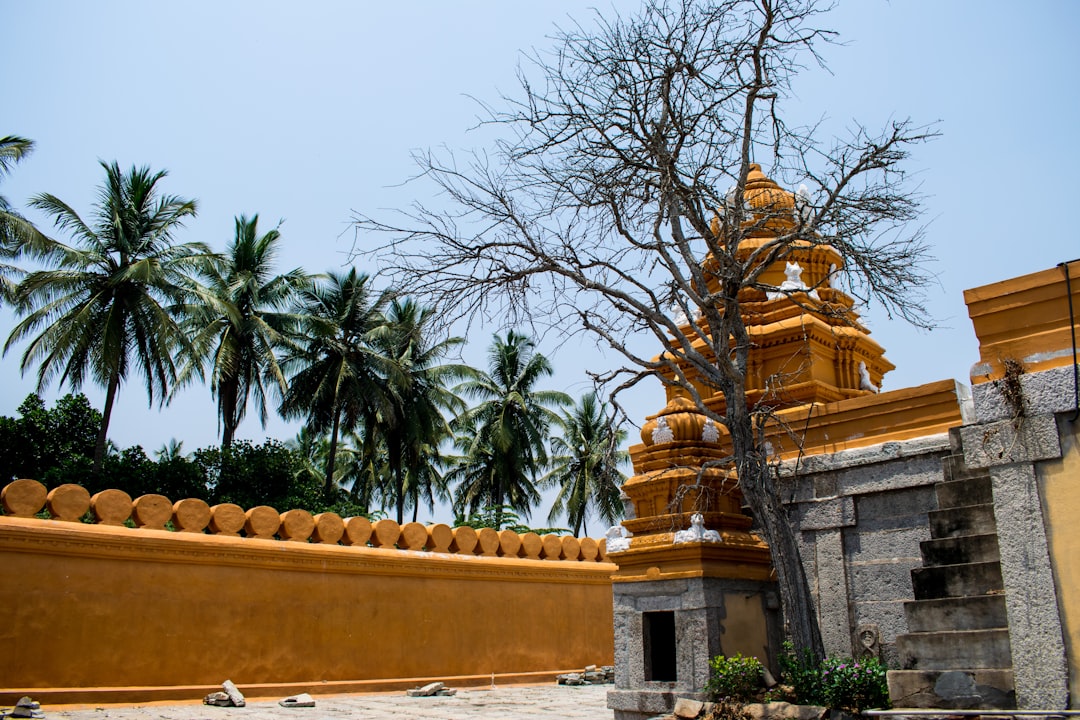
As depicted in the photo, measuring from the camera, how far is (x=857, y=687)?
7.02 meters

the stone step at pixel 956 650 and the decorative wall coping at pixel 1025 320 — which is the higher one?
the decorative wall coping at pixel 1025 320

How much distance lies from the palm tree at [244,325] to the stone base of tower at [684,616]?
1567 centimetres

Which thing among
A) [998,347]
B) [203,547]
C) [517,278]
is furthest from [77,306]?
[998,347]

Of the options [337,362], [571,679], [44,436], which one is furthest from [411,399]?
[571,679]

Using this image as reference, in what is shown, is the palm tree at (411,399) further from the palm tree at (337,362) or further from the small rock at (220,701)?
the small rock at (220,701)

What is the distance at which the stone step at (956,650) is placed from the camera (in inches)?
246

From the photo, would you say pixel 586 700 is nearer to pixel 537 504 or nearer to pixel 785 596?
pixel 785 596

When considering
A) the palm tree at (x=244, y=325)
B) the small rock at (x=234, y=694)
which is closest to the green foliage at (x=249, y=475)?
the palm tree at (x=244, y=325)

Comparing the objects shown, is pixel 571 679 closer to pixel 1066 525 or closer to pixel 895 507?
pixel 895 507

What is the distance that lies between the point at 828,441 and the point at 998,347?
10.6 ft

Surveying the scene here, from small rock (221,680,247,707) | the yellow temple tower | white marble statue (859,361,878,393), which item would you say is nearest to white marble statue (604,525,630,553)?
the yellow temple tower

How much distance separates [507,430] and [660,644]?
21.8m

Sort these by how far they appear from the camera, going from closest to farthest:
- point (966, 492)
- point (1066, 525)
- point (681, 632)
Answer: point (1066, 525), point (966, 492), point (681, 632)

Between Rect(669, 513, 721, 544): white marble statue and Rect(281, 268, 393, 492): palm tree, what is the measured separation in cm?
1764
